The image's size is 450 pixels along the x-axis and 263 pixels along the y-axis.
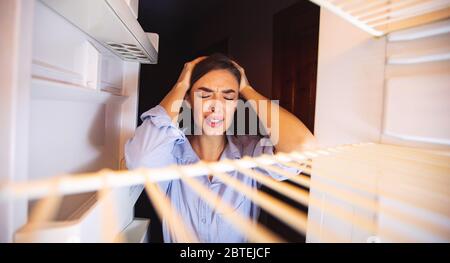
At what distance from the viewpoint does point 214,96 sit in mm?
804

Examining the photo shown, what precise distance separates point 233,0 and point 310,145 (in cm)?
70

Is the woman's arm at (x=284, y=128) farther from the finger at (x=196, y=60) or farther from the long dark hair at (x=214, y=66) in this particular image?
the finger at (x=196, y=60)

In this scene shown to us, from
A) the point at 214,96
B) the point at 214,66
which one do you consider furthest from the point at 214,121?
the point at 214,66

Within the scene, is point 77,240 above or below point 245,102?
below

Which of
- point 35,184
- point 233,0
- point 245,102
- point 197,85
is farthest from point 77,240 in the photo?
point 233,0

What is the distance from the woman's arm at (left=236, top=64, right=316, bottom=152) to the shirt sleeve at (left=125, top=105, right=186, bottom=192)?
336 millimetres

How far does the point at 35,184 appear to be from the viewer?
23 centimetres

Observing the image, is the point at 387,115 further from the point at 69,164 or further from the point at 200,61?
the point at 69,164

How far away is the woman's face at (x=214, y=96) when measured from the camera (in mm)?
799

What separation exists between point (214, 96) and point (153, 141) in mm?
272

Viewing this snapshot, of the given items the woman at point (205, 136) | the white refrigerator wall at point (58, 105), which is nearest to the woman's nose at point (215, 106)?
the woman at point (205, 136)

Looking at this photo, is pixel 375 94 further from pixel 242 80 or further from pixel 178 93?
pixel 178 93
